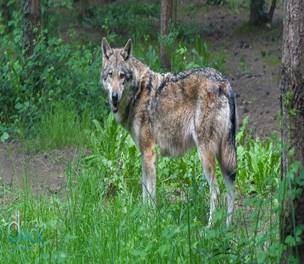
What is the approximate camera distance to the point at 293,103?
18.5 ft

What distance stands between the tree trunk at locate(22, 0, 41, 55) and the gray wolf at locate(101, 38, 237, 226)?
413cm

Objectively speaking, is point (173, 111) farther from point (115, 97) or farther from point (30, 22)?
point (30, 22)

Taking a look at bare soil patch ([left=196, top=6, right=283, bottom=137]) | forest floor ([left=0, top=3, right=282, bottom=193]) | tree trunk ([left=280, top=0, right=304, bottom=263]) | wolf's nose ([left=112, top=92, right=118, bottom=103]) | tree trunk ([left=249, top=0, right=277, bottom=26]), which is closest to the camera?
tree trunk ([left=280, top=0, right=304, bottom=263])

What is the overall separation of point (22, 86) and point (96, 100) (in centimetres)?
114

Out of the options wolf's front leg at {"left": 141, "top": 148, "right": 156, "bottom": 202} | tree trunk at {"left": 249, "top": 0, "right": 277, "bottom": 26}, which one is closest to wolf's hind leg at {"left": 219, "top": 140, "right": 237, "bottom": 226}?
wolf's front leg at {"left": 141, "top": 148, "right": 156, "bottom": 202}

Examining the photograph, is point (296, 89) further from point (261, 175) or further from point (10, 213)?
point (261, 175)

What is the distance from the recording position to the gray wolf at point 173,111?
884cm

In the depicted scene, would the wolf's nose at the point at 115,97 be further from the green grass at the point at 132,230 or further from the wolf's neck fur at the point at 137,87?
the green grass at the point at 132,230

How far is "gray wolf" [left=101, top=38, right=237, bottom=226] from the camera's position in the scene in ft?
29.0

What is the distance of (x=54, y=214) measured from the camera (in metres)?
7.43

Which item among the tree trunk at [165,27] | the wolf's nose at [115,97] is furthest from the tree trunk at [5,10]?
the wolf's nose at [115,97]

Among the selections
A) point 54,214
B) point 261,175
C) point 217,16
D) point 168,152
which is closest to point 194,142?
point 168,152

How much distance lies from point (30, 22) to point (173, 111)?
494 centimetres

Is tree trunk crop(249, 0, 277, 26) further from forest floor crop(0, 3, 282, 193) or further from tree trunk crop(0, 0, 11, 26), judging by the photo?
tree trunk crop(0, 0, 11, 26)
